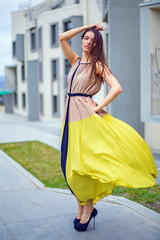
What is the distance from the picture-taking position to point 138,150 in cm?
394

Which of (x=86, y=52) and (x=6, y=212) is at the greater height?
(x=86, y=52)

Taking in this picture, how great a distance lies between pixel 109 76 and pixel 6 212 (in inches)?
95.8

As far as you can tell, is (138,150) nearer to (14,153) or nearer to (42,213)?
(42,213)

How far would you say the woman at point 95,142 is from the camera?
12.5ft

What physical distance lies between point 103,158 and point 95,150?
0.11 m

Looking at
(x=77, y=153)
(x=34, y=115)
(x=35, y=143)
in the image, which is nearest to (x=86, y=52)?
(x=77, y=153)

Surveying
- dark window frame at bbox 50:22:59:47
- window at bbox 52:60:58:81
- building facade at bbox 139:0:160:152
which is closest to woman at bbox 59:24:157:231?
building facade at bbox 139:0:160:152

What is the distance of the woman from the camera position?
150 inches

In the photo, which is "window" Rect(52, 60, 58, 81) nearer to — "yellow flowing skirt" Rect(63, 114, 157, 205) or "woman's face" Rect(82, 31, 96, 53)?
"woman's face" Rect(82, 31, 96, 53)

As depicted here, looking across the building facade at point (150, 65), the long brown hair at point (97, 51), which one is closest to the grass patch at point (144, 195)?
the long brown hair at point (97, 51)

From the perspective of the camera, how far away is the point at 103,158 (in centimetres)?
382

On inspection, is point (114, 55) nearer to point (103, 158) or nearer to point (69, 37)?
point (69, 37)

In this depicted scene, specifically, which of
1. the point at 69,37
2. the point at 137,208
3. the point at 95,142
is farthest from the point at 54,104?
the point at 95,142

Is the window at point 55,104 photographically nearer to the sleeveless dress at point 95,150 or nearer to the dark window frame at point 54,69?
Answer: the dark window frame at point 54,69
